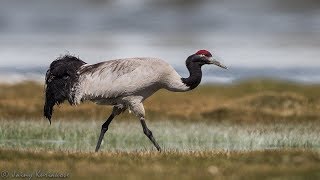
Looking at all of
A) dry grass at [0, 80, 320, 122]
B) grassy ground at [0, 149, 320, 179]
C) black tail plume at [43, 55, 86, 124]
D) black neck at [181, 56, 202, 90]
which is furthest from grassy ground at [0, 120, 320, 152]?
dry grass at [0, 80, 320, 122]

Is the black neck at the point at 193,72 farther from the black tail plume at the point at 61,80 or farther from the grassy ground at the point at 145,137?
the grassy ground at the point at 145,137

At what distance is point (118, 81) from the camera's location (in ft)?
67.2

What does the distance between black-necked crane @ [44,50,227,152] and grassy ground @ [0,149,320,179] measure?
2.38 metres

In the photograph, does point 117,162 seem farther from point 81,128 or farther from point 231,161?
point 81,128

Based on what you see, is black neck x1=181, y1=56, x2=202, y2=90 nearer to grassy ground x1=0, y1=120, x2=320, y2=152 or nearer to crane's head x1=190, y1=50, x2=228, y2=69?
crane's head x1=190, y1=50, x2=228, y2=69

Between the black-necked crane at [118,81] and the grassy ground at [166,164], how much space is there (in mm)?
2384

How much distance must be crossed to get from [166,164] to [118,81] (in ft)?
15.1

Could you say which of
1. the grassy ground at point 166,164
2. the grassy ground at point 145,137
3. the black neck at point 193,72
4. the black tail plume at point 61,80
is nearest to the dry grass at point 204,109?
the grassy ground at point 145,137

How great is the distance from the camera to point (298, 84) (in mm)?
68125

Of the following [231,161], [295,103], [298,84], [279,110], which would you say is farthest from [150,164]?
[298,84]

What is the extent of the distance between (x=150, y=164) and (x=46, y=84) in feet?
21.9

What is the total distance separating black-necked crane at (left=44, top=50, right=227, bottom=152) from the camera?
66.9 ft

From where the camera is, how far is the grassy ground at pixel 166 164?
14.5m

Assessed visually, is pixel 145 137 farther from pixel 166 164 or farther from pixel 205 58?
pixel 166 164
